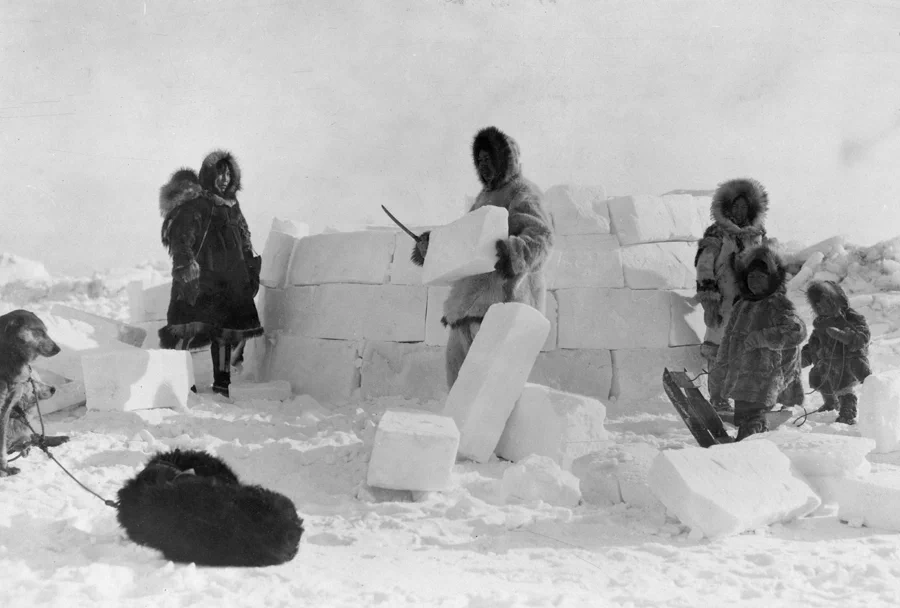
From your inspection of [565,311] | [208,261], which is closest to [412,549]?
[565,311]

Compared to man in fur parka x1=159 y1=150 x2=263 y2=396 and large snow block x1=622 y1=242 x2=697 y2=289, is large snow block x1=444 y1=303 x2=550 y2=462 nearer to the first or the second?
large snow block x1=622 y1=242 x2=697 y2=289

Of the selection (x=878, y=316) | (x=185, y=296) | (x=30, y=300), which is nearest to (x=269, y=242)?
(x=185, y=296)

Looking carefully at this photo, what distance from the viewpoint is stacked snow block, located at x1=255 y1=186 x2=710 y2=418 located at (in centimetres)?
644

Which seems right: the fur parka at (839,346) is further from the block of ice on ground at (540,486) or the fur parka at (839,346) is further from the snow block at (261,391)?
the snow block at (261,391)

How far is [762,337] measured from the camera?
4.95 m

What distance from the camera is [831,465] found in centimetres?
379

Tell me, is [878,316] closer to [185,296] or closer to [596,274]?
[596,274]

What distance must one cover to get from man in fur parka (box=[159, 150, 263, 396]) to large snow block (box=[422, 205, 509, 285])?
6.66 feet

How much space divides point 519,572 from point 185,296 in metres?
4.44

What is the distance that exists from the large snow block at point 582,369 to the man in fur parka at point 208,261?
2.63 metres

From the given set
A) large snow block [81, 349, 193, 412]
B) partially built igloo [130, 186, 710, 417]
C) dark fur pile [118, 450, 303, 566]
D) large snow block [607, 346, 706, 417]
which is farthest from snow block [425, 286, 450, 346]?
dark fur pile [118, 450, 303, 566]

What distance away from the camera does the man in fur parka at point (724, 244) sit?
20.8 feet

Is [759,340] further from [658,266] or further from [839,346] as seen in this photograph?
[658,266]

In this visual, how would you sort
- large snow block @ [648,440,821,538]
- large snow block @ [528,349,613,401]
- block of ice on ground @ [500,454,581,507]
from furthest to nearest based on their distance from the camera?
1. large snow block @ [528,349,613,401]
2. block of ice on ground @ [500,454,581,507]
3. large snow block @ [648,440,821,538]
